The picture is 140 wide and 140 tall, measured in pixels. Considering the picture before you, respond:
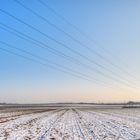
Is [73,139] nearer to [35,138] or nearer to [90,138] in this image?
[90,138]

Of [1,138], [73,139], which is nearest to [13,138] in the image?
[1,138]

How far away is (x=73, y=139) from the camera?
14.6 metres

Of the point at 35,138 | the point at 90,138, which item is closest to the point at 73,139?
the point at 90,138

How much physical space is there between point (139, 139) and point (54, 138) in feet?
14.4

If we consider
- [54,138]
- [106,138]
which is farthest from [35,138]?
[106,138]

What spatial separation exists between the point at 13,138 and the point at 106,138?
4839 millimetres

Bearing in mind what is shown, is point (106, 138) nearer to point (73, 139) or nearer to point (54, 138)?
point (73, 139)

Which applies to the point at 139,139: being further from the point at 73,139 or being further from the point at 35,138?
the point at 35,138

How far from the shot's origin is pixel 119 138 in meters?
15.1

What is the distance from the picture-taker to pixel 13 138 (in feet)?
48.4

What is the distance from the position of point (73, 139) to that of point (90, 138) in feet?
3.21

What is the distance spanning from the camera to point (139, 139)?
581 inches

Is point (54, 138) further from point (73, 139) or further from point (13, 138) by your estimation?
point (13, 138)

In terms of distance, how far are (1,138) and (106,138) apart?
213 inches
